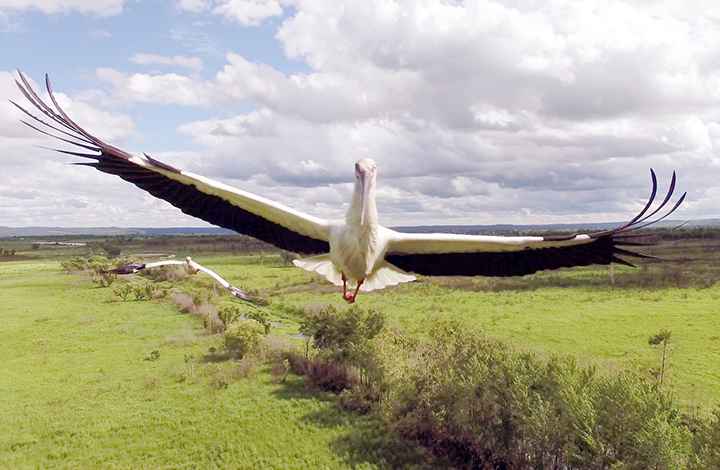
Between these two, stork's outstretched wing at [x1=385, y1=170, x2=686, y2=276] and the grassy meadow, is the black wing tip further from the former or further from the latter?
the grassy meadow

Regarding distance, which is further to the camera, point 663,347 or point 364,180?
point 663,347

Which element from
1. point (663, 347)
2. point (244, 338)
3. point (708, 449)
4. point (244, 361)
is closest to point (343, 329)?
point (244, 338)

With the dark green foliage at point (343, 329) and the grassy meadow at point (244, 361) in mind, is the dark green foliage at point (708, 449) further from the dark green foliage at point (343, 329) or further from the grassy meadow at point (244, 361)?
the dark green foliage at point (343, 329)

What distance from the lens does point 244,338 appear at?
48.6m

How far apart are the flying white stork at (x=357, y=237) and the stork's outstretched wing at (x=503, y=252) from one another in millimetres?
12

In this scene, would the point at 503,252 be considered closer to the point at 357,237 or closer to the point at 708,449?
the point at 357,237

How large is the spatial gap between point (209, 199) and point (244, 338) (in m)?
44.5

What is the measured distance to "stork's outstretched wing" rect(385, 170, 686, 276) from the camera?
5.70 meters

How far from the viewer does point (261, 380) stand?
45000 mm

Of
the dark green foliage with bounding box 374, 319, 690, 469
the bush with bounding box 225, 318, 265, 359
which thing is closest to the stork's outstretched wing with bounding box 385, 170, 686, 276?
the dark green foliage with bounding box 374, 319, 690, 469

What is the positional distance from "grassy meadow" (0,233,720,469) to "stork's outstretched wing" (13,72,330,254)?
96.4 ft

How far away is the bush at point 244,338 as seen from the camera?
48688 millimetres

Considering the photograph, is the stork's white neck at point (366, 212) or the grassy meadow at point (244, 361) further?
the grassy meadow at point (244, 361)

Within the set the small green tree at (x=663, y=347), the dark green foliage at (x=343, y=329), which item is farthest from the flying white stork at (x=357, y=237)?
the small green tree at (x=663, y=347)
